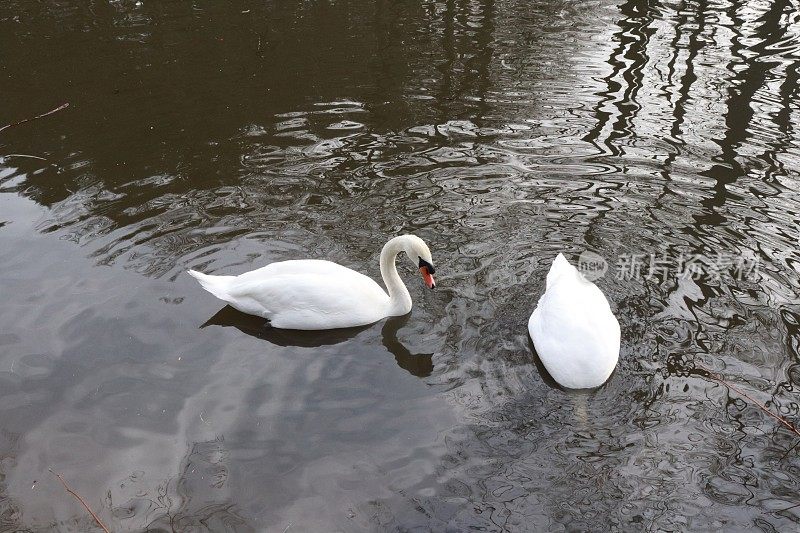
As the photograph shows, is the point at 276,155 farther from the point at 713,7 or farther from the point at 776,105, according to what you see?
the point at 713,7

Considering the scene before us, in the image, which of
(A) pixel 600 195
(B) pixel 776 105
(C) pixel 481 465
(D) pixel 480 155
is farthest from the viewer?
(B) pixel 776 105

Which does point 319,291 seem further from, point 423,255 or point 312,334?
point 423,255

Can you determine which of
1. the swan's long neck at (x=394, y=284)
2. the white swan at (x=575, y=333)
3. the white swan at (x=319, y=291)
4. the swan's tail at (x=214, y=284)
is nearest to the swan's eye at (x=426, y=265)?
the white swan at (x=319, y=291)

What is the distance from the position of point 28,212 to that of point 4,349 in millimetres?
2577

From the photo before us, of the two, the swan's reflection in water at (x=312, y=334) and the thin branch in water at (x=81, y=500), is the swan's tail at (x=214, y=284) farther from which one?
the thin branch in water at (x=81, y=500)

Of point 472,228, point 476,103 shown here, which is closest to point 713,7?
point 476,103

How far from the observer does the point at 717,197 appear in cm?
847

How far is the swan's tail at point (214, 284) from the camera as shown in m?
7.00

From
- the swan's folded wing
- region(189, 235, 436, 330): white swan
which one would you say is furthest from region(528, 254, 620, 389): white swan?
the swan's folded wing

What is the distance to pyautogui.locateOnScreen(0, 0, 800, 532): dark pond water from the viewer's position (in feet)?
17.3

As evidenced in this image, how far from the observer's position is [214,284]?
705cm

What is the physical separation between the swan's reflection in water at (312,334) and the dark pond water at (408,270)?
0.03m

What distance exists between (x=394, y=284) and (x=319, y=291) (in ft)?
2.30

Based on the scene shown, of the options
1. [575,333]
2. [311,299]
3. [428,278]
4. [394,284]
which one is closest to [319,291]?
[311,299]
